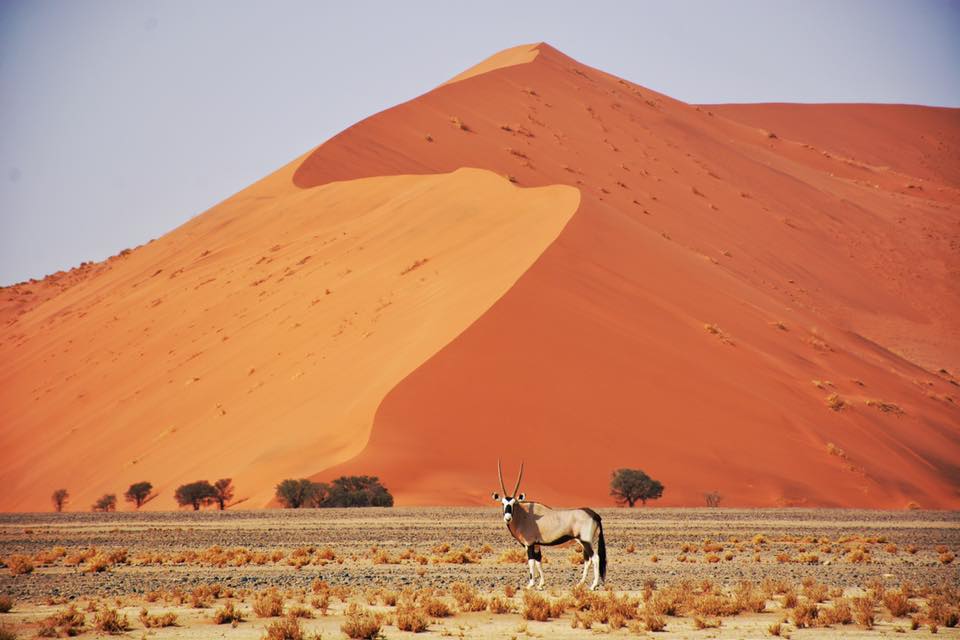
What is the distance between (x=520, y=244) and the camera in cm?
4209

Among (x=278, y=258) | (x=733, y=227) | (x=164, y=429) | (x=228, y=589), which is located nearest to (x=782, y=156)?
(x=733, y=227)

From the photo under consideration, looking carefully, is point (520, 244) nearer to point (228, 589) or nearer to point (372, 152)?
point (372, 152)

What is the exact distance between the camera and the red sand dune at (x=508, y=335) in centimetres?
3325

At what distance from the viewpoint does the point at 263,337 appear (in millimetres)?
43719

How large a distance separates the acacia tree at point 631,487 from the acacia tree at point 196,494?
410 inches

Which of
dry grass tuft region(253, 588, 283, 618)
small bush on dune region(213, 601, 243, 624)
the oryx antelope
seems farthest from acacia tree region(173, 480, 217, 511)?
small bush on dune region(213, 601, 243, 624)

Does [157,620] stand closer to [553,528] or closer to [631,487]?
[553,528]

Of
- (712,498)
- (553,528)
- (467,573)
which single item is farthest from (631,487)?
(553,528)

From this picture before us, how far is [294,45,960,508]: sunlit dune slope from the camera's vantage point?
32.7 meters

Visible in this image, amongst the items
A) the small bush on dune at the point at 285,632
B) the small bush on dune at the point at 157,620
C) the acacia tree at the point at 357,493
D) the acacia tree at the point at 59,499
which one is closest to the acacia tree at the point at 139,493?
the acacia tree at the point at 59,499

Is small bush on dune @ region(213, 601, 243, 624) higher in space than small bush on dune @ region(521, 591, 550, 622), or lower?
higher

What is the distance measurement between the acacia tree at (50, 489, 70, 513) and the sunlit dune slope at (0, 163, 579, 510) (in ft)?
1.77

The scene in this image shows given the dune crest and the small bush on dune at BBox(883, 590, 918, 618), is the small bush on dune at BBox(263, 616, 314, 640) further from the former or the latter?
the dune crest

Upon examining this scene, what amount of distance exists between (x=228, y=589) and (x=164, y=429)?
27200 mm
